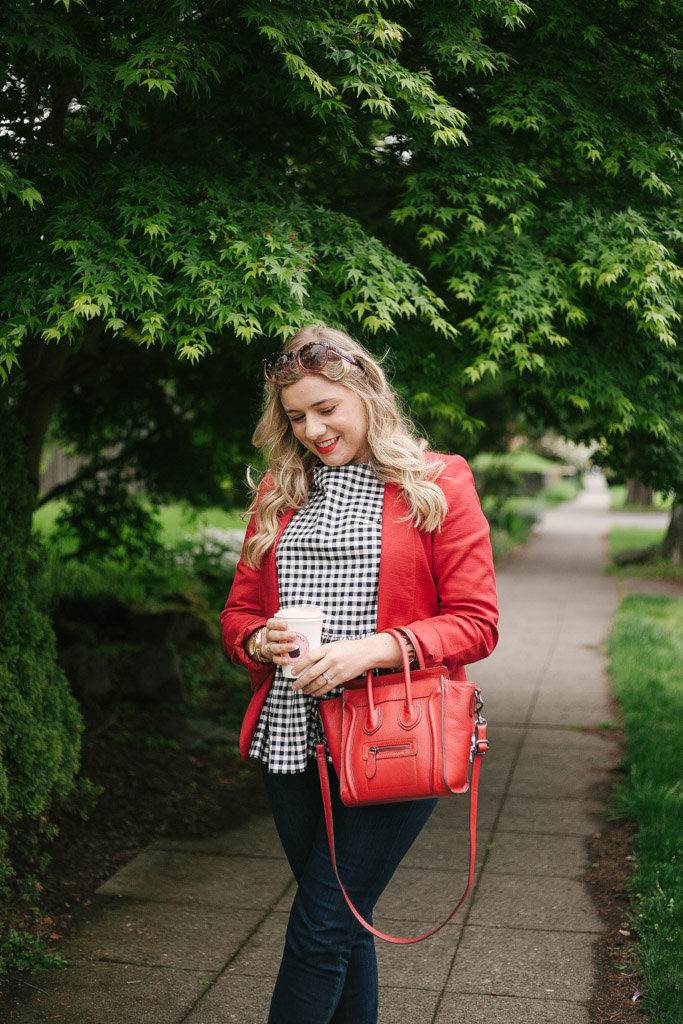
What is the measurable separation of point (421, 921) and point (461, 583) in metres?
2.17

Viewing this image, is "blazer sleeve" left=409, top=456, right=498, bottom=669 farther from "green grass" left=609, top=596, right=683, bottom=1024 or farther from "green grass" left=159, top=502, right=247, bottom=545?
"green grass" left=159, top=502, right=247, bottom=545

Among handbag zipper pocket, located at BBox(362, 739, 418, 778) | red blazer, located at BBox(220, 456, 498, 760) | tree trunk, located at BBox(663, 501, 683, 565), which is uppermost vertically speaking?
red blazer, located at BBox(220, 456, 498, 760)

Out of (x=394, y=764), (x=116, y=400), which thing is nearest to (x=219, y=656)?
(x=116, y=400)

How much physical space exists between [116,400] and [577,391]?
3.68 metres

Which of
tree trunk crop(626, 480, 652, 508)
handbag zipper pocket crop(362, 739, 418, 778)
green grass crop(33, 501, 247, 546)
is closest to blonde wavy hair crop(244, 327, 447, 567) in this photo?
handbag zipper pocket crop(362, 739, 418, 778)

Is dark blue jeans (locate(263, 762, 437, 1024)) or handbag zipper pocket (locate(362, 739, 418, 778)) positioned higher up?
handbag zipper pocket (locate(362, 739, 418, 778))

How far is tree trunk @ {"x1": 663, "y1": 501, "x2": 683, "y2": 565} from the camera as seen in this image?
14.8 m

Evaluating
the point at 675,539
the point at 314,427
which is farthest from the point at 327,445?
the point at 675,539

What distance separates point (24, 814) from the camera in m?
3.89

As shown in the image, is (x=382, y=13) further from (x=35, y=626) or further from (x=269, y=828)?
(x=269, y=828)

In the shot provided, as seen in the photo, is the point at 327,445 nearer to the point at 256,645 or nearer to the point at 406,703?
the point at 256,645

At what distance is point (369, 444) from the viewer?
8.05ft

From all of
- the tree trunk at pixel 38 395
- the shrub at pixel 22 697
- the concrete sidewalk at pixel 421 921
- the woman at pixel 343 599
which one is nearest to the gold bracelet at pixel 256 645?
the woman at pixel 343 599

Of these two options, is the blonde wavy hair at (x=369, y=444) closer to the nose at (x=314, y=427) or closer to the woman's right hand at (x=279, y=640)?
the nose at (x=314, y=427)
